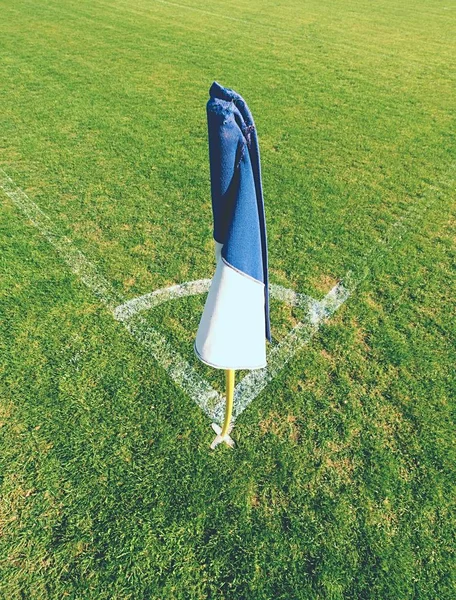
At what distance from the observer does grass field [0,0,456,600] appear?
248cm

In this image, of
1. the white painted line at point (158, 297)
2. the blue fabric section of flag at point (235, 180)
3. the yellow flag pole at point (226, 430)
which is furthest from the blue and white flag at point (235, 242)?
the white painted line at point (158, 297)

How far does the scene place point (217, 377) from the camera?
3.41m

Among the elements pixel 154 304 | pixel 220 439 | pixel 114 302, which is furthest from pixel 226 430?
pixel 114 302

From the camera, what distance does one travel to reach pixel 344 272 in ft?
14.4

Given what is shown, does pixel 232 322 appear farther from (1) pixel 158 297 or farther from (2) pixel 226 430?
(1) pixel 158 297

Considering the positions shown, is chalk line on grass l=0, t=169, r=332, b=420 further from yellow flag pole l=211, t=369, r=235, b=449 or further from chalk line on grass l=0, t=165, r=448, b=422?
yellow flag pole l=211, t=369, r=235, b=449

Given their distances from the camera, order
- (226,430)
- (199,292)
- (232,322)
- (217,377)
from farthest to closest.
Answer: (199,292), (217,377), (226,430), (232,322)

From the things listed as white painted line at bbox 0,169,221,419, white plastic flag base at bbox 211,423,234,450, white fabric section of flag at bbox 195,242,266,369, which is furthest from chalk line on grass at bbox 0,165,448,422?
white fabric section of flag at bbox 195,242,266,369

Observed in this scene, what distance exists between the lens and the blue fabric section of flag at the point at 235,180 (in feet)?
5.77

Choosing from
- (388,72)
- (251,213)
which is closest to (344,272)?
(251,213)

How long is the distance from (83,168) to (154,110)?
243 cm

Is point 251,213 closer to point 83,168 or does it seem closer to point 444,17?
point 83,168

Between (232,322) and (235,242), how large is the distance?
439 mm

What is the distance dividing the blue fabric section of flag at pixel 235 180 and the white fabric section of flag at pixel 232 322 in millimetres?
74
